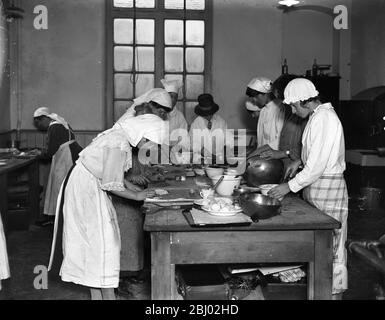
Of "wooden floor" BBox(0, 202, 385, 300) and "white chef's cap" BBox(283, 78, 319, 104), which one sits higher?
"white chef's cap" BBox(283, 78, 319, 104)

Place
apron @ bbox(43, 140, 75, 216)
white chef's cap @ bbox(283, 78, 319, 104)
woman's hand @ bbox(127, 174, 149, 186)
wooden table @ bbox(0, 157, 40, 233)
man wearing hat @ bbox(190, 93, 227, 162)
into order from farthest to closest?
man wearing hat @ bbox(190, 93, 227, 162)
apron @ bbox(43, 140, 75, 216)
wooden table @ bbox(0, 157, 40, 233)
woman's hand @ bbox(127, 174, 149, 186)
white chef's cap @ bbox(283, 78, 319, 104)

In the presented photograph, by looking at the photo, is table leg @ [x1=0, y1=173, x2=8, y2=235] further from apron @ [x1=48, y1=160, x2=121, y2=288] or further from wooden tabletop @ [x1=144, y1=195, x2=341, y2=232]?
wooden tabletop @ [x1=144, y1=195, x2=341, y2=232]

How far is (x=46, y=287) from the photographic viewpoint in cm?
416

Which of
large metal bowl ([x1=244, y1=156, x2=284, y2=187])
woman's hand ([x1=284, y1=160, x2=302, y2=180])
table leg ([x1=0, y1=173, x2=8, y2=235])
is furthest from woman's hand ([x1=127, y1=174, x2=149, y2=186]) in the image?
table leg ([x1=0, y1=173, x2=8, y2=235])

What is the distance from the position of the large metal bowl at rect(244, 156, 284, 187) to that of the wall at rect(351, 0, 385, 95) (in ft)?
14.0

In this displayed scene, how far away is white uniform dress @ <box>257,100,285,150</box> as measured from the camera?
4957 millimetres

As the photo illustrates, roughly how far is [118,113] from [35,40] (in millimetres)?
1497

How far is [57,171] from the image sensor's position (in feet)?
19.4

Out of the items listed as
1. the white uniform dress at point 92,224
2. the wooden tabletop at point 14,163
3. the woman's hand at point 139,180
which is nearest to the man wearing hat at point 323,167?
the white uniform dress at point 92,224

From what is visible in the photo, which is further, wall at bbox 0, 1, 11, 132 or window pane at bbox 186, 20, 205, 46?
window pane at bbox 186, 20, 205, 46

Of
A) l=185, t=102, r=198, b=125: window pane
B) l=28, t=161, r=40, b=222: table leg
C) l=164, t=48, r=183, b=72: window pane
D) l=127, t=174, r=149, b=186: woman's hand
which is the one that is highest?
l=164, t=48, r=183, b=72: window pane

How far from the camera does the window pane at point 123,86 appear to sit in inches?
286

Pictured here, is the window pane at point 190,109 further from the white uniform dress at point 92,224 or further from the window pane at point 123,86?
the white uniform dress at point 92,224
